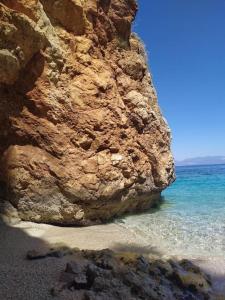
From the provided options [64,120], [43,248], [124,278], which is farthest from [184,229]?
[124,278]

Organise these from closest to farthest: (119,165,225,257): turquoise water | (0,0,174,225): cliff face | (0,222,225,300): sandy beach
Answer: (0,222,225,300): sandy beach, (119,165,225,257): turquoise water, (0,0,174,225): cliff face

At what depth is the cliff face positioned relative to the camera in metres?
8.38

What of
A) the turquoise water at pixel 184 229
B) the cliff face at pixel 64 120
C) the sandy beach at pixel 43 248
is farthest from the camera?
the cliff face at pixel 64 120

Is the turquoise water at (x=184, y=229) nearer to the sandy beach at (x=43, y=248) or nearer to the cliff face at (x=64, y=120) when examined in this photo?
the sandy beach at (x=43, y=248)

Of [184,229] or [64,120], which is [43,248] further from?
[184,229]

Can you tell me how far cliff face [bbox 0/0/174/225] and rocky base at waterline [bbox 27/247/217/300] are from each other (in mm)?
2644

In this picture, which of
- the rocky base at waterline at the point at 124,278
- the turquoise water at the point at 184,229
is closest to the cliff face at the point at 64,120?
the turquoise water at the point at 184,229

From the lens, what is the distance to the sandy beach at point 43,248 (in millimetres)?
4449

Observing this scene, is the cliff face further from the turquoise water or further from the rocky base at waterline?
the rocky base at waterline

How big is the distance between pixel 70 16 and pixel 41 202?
526cm

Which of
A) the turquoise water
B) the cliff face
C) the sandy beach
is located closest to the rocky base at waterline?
the sandy beach

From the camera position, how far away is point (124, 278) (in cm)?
489

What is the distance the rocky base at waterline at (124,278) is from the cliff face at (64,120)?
2.64 meters

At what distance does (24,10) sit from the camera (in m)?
8.47
